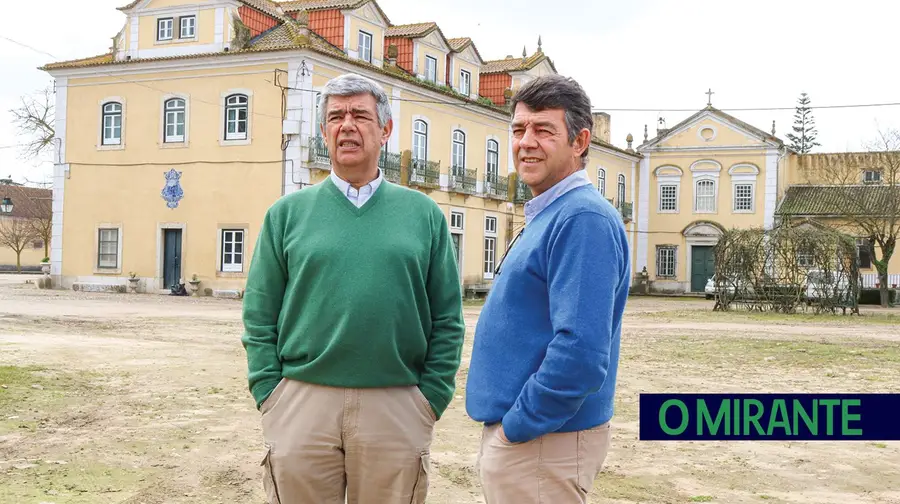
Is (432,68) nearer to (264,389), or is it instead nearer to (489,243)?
(489,243)

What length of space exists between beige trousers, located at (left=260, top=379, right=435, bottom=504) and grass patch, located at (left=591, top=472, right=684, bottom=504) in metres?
2.50

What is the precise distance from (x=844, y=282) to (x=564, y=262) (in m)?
24.9

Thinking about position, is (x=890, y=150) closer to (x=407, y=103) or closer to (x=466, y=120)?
(x=466, y=120)

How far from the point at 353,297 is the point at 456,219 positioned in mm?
27318

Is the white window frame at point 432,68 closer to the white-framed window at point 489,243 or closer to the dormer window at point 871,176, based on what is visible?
the white-framed window at point 489,243

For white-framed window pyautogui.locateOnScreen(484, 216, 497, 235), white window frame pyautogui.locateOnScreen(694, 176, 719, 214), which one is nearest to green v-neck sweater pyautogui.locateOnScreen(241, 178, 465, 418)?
white-framed window pyautogui.locateOnScreen(484, 216, 497, 235)

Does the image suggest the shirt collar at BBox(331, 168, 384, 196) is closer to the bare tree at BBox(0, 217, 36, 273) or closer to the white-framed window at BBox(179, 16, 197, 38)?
the white-framed window at BBox(179, 16, 197, 38)

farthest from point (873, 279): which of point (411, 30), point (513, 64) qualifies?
point (411, 30)

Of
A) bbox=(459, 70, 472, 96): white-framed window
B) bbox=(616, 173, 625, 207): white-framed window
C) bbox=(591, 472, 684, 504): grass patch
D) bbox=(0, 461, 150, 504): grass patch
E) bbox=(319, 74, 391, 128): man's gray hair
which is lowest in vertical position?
bbox=(591, 472, 684, 504): grass patch

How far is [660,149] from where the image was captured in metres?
41.0

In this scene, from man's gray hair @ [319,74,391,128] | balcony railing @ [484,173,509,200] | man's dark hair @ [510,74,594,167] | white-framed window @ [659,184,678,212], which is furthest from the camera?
white-framed window @ [659,184,678,212]

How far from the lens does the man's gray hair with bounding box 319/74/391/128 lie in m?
3.18

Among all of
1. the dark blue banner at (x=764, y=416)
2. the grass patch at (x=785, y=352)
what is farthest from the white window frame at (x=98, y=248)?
the dark blue banner at (x=764, y=416)

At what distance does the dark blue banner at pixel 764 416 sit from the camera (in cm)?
384
